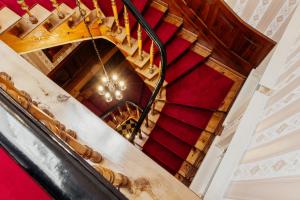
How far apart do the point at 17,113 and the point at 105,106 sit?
512cm

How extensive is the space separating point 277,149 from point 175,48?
2.56m

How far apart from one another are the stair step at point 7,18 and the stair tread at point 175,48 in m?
1.98

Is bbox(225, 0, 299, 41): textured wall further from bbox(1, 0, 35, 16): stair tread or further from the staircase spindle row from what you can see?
the staircase spindle row

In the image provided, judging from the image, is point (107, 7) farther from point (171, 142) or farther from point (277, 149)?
point (277, 149)

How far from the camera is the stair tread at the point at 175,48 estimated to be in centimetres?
399

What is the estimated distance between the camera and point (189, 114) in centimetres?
→ 395

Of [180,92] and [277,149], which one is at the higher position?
[180,92]

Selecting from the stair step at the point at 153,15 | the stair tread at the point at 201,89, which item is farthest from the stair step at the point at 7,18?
the stair tread at the point at 201,89

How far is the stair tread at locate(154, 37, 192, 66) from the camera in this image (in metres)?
3.99

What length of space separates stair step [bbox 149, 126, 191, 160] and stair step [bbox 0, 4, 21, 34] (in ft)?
8.22

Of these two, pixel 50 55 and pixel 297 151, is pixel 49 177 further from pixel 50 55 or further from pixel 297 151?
pixel 50 55

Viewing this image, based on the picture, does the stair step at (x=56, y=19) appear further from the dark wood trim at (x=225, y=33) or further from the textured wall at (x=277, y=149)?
the textured wall at (x=277, y=149)

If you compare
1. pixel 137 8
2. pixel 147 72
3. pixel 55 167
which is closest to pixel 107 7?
pixel 137 8

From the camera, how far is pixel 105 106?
18.4 ft
